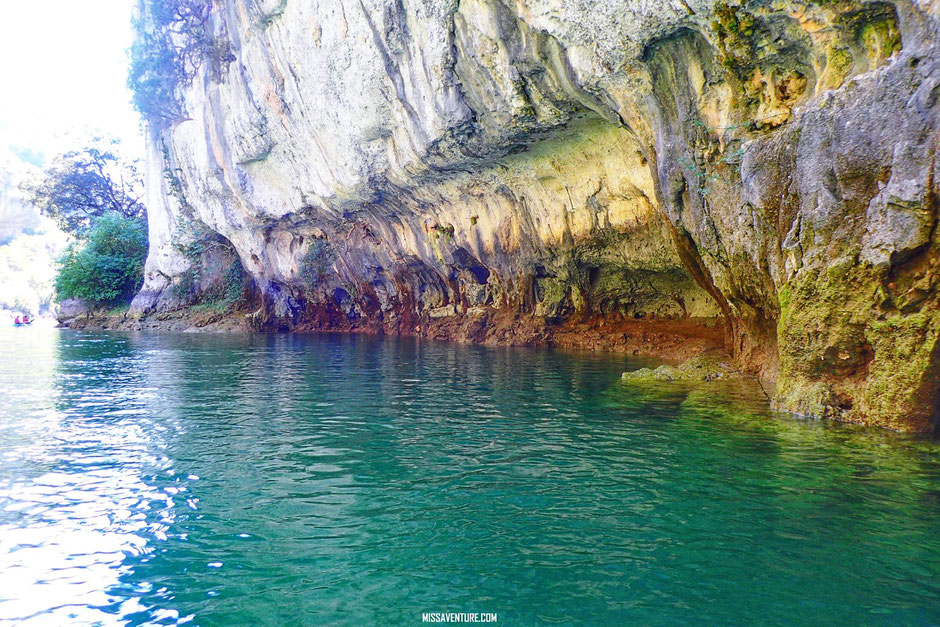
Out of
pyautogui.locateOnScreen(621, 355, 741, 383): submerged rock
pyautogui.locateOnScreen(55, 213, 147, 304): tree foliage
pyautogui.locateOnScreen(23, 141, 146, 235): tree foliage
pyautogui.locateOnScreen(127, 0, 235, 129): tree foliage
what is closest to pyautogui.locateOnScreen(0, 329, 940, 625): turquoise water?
pyautogui.locateOnScreen(621, 355, 741, 383): submerged rock

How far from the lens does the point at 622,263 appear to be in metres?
20.1

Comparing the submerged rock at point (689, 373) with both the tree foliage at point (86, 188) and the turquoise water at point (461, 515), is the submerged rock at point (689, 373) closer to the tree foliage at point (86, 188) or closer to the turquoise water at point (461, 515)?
the turquoise water at point (461, 515)

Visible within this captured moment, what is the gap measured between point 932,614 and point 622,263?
1741 centimetres

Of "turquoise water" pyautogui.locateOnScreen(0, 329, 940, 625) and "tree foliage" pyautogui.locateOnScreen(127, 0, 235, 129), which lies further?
"tree foliage" pyautogui.locateOnScreen(127, 0, 235, 129)

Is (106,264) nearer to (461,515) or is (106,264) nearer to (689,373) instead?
(689,373)

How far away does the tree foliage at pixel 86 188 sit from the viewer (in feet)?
143

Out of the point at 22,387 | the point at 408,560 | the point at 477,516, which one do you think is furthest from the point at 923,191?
the point at 22,387

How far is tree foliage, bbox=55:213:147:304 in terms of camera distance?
3866 cm

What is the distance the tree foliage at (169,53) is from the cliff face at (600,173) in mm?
1096

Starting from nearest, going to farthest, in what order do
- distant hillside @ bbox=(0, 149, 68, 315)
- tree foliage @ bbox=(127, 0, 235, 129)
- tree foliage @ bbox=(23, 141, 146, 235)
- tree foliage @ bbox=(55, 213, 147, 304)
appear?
1. tree foliage @ bbox=(127, 0, 235, 129)
2. tree foliage @ bbox=(55, 213, 147, 304)
3. tree foliage @ bbox=(23, 141, 146, 235)
4. distant hillside @ bbox=(0, 149, 68, 315)

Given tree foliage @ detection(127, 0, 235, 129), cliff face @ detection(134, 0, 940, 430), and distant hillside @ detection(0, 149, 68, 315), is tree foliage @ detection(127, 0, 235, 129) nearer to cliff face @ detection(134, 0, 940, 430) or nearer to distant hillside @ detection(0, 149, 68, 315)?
cliff face @ detection(134, 0, 940, 430)

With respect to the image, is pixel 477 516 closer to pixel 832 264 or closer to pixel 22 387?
pixel 832 264

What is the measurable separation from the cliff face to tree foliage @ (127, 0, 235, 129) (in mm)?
1096

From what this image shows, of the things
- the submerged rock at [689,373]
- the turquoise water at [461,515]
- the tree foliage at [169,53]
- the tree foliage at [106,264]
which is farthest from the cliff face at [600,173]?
the tree foliage at [106,264]
